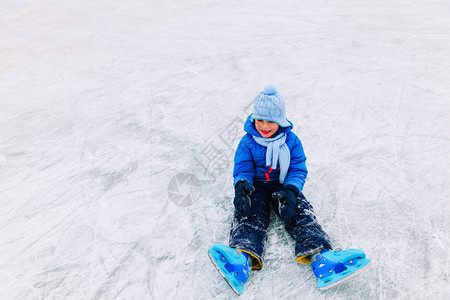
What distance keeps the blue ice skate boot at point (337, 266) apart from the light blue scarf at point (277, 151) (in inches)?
20.5

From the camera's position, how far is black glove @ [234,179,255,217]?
1.69m

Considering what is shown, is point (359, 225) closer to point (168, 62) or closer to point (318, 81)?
point (318, 81)

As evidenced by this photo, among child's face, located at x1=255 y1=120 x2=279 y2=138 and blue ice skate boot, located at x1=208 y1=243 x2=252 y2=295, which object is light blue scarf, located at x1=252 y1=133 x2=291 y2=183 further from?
blue ice skate boot, located at x1=208 y1=243 x2=252 y2=295

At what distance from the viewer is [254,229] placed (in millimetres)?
1694

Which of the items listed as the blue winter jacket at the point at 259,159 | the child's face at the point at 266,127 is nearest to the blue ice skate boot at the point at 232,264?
the blue winter jacket at the point at 259,159

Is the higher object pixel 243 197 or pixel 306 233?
pixel 243 197

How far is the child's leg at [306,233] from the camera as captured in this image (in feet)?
5.26

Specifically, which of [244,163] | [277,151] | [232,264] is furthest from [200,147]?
[232,264]

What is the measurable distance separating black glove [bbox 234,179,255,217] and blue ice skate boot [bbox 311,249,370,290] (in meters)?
0.43

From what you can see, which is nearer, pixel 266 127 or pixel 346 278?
pixel 346 278

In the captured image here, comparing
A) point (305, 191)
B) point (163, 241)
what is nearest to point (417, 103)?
point (305, 191)

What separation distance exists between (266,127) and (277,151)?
164mm

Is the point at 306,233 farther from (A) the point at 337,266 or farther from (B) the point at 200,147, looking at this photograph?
(B) the point at 200,147

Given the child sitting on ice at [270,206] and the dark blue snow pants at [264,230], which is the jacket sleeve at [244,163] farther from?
the dark blue snow pants at [264,230]
